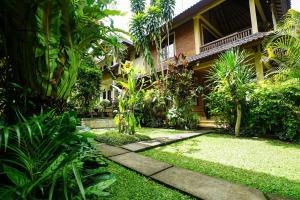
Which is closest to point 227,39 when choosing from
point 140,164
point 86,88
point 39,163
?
point 86,88

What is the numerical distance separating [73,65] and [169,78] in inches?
237

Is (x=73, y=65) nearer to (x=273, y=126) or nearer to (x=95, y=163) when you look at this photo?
(x=95, y=163)

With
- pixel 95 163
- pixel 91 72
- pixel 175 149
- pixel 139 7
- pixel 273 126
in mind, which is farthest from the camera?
pixel 139 7

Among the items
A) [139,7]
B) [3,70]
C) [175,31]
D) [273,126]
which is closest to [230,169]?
[3,70]

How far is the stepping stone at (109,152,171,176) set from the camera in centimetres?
260

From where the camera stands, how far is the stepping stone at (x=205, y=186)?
5.98ft

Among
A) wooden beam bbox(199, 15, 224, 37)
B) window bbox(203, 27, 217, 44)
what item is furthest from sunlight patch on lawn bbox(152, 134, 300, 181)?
window bbox(203, 27, 217, 44)

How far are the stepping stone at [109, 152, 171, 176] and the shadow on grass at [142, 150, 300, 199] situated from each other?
0.37m

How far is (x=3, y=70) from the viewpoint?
189cm

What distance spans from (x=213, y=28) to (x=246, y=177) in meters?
12.2

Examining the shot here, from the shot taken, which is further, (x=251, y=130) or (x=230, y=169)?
(x=251, y=130)

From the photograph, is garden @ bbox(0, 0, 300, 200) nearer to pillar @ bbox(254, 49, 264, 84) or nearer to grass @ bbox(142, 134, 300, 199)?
grass @ bbox(142, 134, 300, 199)

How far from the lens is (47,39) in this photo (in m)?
1.72

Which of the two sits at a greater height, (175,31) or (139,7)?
(139,7)
